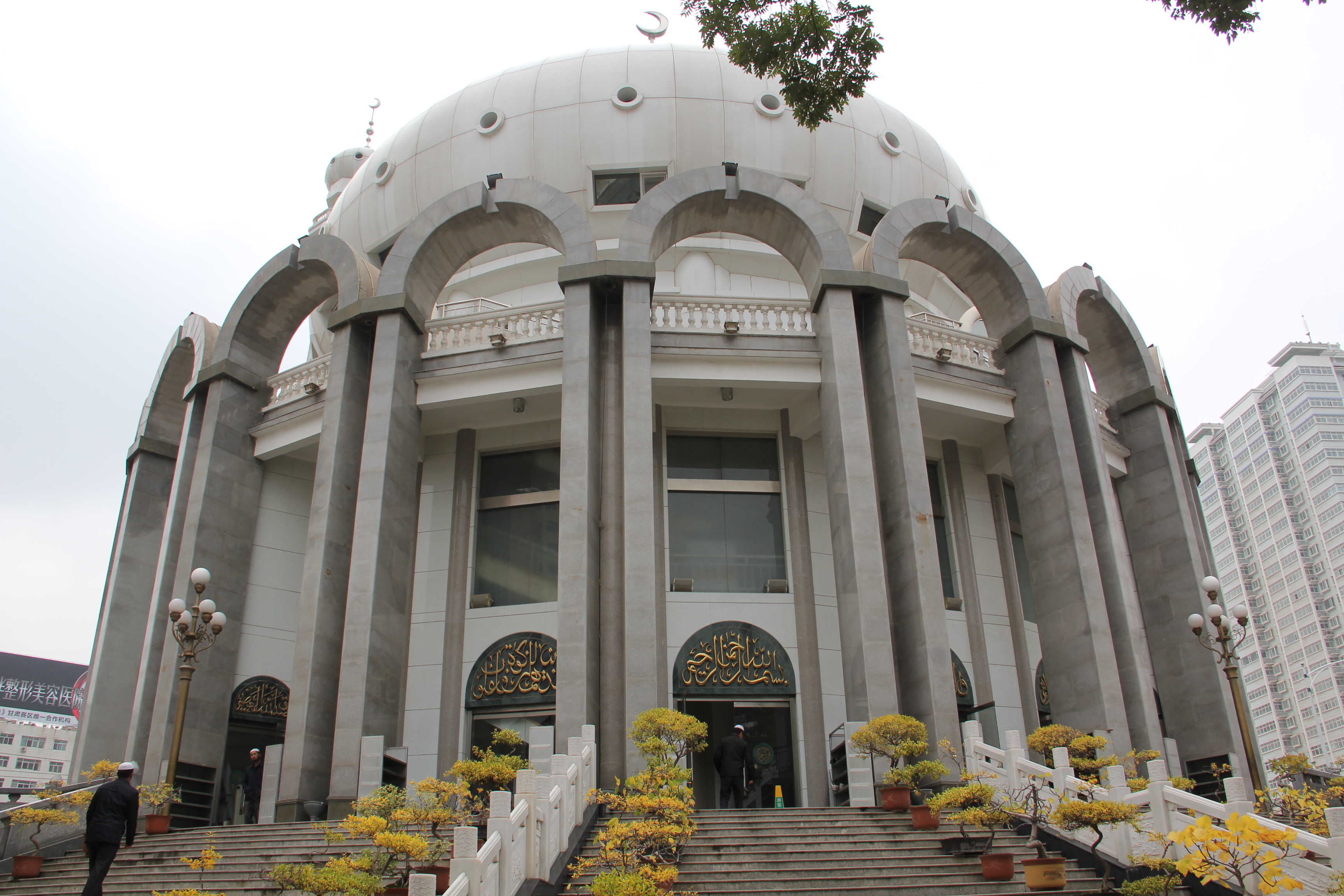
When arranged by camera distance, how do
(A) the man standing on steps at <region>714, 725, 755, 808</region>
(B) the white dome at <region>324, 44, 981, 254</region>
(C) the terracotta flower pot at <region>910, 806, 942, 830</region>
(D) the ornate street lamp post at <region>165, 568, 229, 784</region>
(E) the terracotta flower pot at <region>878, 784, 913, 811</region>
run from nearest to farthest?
(C) the terracotta flower pot at <region>910, 806, 942, 830</region> < (E) the terracotta flower pot at <region>878, 784, 913, 811</region> < (D) the ornate street lamp post at <region>165, 568, 229, 784</region> < (A) the man standing on steps at <region>714, 725, 755, 808</region> < (B) the white dome at <region>324, 44, 981, 254</region>

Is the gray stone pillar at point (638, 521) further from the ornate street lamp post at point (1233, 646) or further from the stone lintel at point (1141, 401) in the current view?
the stone lintel at point (1141, 401)

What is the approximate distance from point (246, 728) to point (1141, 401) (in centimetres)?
1911

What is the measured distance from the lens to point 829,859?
9.82 meters

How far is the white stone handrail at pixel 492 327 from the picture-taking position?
56.1ft

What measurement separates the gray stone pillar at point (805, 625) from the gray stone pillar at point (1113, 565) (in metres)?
4.60

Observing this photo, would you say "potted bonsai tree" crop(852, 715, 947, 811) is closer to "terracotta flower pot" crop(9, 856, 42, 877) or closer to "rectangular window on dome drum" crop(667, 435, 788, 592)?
"rectangular window on dome drum" crop(667, 435, 788, 592)

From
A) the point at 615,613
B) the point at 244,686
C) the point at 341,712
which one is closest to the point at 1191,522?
the point at 615,613

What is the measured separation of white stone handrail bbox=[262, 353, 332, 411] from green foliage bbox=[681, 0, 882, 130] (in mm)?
10590

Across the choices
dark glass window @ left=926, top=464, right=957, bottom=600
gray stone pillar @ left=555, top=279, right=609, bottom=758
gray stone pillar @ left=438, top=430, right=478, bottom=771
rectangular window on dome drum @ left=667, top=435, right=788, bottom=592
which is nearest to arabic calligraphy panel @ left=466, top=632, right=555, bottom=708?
gray stone pillar @ left=438, top=430, right=478, bottom=771

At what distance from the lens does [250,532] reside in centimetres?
1855

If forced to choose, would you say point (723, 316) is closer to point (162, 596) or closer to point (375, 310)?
point (375, 310)

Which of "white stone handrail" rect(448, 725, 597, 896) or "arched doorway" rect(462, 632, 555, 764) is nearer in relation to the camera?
"white stone handrail" rect(448, 725, 597, 896)

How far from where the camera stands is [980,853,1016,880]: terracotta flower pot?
905 centimetres

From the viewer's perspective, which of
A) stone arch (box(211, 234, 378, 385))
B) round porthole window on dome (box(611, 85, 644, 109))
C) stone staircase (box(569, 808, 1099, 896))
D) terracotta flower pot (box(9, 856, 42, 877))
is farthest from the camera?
round porthole window on dome (box(611, 85, 644, 109))
